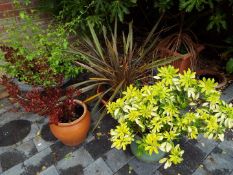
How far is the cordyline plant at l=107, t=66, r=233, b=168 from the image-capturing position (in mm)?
1641

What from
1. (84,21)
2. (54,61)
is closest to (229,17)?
(84,21)

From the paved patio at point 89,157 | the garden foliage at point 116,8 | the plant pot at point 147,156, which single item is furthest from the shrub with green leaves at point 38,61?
the plant pot at point 147,156

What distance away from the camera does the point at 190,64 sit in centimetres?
282

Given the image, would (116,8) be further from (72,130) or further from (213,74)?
(213,74)

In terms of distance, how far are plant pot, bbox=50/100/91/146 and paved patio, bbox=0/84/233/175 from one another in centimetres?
11

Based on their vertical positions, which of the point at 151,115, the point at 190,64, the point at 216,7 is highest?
the point at 216,7

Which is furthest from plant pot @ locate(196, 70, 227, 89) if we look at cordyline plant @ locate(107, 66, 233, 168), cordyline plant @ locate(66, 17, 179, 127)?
cordyline plant @ locate(107, 66, 233, 168)

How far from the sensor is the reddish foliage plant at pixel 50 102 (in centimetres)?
195

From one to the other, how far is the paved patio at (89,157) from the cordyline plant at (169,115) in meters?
0.41

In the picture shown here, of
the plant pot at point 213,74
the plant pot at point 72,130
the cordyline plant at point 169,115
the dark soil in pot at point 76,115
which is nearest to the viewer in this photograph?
the cordyline plant at point 169,115

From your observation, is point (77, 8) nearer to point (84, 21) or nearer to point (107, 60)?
point (84, 21)

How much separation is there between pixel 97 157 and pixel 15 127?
98 cm

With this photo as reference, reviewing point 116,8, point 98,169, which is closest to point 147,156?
point 98,169

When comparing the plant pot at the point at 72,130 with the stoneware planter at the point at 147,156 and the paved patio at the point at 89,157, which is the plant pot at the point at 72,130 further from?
the stoneware planter at the point at 147,156
